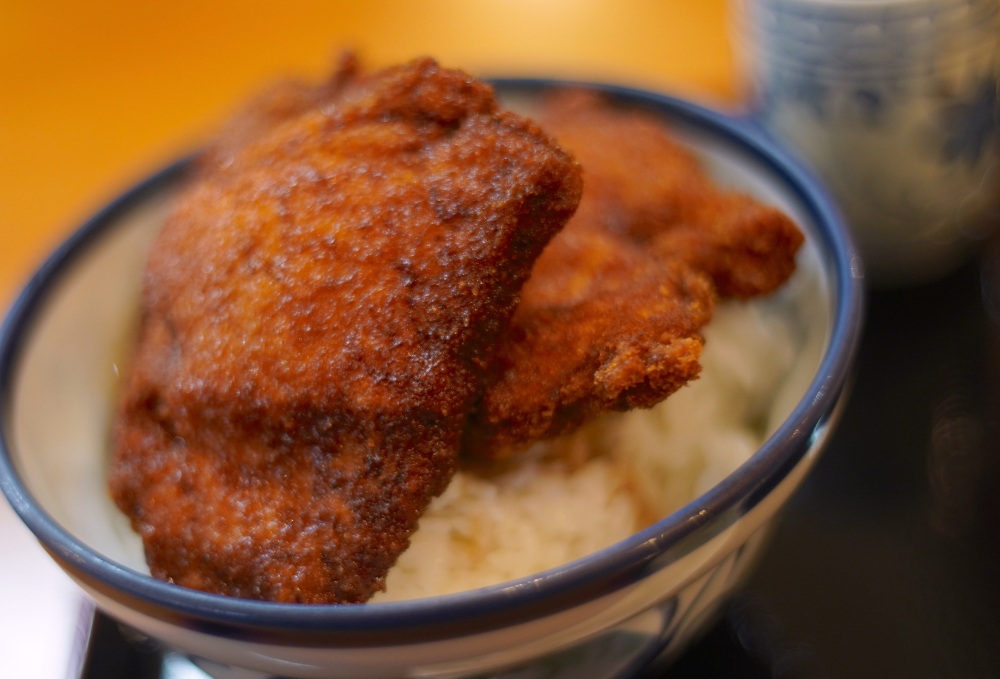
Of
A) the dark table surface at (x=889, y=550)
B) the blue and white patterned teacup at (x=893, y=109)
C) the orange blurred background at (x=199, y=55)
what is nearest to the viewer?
the dark table surface at (x=889, y=550)

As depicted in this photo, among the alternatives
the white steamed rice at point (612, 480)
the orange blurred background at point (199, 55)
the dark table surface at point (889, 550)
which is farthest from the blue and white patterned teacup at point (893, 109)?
the orange blurred background at point (199, 55)

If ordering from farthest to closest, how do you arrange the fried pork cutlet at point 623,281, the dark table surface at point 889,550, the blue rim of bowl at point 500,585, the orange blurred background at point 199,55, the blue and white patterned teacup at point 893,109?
the orange blurred background at point 199,55 < the blue and white patterned teacup at point 893,109 < the dark table surface at point 889,550 < the fried pork cutlet at point 623,281 < the blue rim of bowl at point 500,585

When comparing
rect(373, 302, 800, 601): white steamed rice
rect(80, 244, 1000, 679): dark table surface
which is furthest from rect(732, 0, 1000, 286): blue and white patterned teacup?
rect(373, 302, 800, 601): white steamed rice

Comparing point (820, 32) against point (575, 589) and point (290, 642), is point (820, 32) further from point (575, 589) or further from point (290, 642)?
point (290, 642)

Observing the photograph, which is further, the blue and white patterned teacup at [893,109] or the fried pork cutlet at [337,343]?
the blue and white patterned teacup at [893,109]

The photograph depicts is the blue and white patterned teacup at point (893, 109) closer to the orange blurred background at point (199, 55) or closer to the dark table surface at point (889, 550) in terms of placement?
the dark table surface at point (889, 550)

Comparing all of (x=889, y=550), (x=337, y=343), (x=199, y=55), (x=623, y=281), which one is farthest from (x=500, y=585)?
(x=199, y=55)
